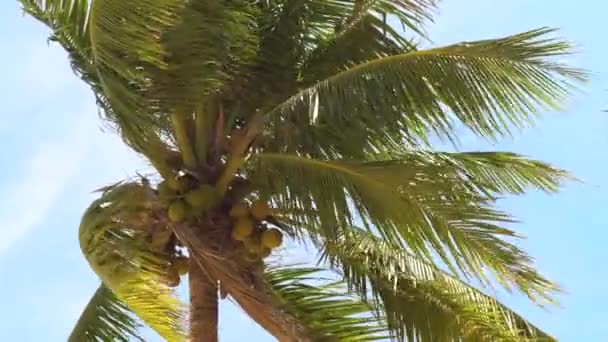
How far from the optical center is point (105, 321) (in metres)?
9.26

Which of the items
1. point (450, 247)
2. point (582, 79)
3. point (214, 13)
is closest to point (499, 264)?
point (450, 247)

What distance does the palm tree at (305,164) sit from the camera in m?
7.27

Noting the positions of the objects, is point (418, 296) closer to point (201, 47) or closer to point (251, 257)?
point (251, 257)

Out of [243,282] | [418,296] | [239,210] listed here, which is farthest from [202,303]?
[418,296]

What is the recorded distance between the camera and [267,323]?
797 centimetres

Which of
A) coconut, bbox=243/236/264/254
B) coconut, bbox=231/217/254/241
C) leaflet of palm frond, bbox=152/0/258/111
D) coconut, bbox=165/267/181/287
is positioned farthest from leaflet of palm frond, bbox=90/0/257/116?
coconut, bbox=165/267/181/287

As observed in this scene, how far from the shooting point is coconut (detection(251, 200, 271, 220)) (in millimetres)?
7855

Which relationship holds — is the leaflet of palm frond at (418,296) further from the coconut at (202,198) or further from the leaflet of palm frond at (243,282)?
the coconut at (202,198)

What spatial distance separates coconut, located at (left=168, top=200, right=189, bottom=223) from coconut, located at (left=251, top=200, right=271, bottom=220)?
464mm

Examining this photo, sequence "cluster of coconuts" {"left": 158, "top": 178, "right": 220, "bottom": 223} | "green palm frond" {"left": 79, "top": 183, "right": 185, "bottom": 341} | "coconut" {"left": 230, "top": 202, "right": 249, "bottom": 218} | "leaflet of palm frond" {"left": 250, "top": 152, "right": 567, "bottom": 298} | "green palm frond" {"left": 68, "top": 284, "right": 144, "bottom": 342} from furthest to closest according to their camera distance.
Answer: "green palm frond" {"left": 68, "top": 284, "right": 144, "bottom": 342}
"green palm frond" {"left": 79, "top": 183, "right": 185, "bottom": 341}
"coconut" {"left": 230, "top": 202, "right": 249, "bottom": 218}
"cluster of coconuts" {"left": 158, "top": 178, "right": 220, "bottom": 223}
"leaflet of palm frond" {"left": 250, "top": 152, "right": 567, "bottom": 298}

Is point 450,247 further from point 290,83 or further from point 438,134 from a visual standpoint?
point 290,83

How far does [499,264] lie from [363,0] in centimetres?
A: 255

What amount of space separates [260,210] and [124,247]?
3.36 feet

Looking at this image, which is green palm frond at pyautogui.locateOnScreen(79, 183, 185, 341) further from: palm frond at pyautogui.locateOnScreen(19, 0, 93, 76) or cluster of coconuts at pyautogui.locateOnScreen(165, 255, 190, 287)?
palm frond at pyautogui.locateOnScreen(19, 0, 93, 76)
